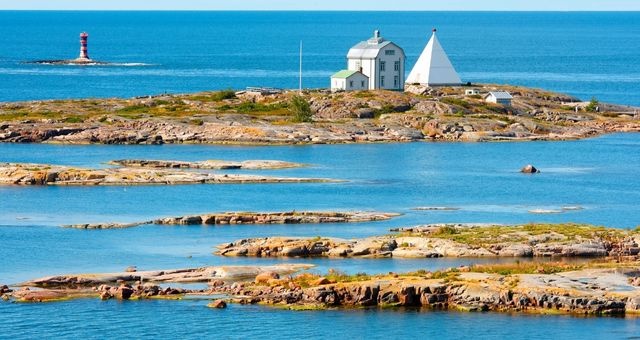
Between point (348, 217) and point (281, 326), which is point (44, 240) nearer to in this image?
point (348, 217)

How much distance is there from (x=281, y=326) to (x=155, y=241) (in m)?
20.3

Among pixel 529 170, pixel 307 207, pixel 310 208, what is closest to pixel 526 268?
pixel 310 208

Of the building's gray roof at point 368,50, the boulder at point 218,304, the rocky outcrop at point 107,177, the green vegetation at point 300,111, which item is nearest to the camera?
the boulder at point 218,304

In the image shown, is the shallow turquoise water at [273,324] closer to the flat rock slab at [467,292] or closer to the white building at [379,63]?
the flat rock slab at [467,292]

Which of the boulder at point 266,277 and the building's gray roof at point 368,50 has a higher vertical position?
the building's gray roof at point 368,50

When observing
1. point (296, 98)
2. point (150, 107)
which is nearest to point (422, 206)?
point (296, 98)

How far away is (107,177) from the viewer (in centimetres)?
9988

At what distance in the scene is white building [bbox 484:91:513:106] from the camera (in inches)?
5438

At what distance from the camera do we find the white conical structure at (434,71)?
147 m

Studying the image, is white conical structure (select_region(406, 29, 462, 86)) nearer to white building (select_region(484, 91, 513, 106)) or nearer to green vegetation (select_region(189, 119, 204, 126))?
white building (select_region(484, 91, 513, 106))

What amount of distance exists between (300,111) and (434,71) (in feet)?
75.8

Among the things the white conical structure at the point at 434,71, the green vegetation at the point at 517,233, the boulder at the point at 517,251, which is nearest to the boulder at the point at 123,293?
the green vegetation at the point at 517,233

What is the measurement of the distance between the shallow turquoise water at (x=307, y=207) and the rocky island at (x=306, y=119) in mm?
2456

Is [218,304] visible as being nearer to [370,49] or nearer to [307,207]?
[307,207]
